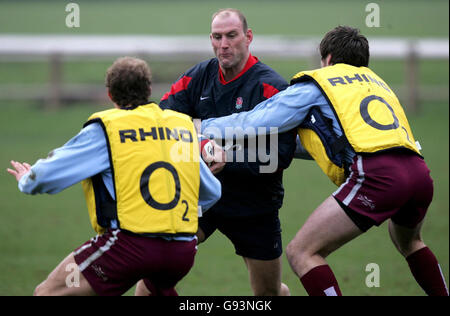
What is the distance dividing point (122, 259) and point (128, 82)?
983mm

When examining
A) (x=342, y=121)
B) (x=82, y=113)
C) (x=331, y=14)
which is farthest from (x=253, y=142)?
(x=331, y=14)

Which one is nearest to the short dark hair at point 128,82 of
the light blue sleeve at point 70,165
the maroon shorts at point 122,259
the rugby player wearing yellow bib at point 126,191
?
the rugby player wearing yellow bib at point 126,191

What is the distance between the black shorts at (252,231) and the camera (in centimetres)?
510

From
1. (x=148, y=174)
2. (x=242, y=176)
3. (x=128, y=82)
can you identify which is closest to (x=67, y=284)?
(x=148, y=174)

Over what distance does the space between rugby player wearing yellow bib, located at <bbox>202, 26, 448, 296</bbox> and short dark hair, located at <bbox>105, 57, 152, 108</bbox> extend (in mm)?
898

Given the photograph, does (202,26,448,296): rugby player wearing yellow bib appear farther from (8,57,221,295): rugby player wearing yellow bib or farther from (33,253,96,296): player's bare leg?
(33,253,96,296): player's bare leg

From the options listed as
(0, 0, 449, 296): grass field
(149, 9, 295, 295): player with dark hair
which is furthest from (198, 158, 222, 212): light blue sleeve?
(0, 0, 449, 296): grass field

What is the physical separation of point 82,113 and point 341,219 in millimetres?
13276

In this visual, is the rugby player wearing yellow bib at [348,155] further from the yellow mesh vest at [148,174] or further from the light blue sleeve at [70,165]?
the light blue sleeve at [70,165]

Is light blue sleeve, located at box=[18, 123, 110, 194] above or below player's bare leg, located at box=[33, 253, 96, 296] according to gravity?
above

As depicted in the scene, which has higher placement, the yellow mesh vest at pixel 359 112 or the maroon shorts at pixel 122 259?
the yellow mesh vest at pixel 359 112

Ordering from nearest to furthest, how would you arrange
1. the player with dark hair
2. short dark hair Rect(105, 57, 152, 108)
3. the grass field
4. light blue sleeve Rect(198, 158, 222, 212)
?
short dark hair Rect(105, 57, 152, 108) < light blue sleeve Rect(198, 158, 222, 212) < the player with dark hair < the grass field

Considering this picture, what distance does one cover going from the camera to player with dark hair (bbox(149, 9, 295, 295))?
16.4 ft
